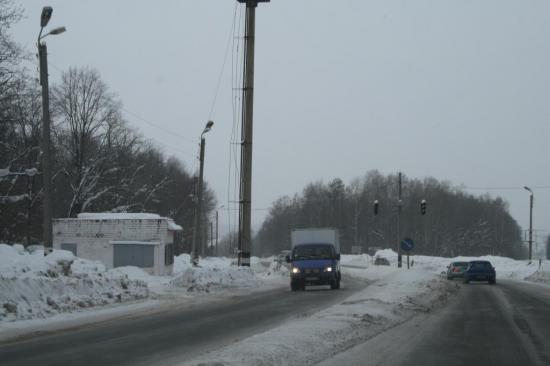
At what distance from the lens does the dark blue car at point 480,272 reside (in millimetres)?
44188

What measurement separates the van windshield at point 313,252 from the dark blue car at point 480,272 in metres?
15.9

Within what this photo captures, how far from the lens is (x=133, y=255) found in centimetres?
4509

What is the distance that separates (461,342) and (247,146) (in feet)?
91.1

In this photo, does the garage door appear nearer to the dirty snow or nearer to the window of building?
the window of building

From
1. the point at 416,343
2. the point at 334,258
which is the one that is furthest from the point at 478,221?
the point at 416,343

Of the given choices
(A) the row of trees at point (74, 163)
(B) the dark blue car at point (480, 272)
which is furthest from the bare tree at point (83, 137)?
(B) the dark blue car at point (480, 272)

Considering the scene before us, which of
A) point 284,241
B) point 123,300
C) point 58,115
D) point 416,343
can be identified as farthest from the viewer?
point 284,241

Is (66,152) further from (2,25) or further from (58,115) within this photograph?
(2,25)

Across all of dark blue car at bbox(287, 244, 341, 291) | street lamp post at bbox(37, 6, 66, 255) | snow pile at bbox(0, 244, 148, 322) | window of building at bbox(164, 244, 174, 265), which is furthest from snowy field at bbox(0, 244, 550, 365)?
window of building at bbox(164, 244, 174, 265)

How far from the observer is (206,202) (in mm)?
136750

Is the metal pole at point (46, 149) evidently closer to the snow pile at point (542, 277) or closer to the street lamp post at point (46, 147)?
the street lamp post at point (46, 147)

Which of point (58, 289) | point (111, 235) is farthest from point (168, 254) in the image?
point (58, 289)

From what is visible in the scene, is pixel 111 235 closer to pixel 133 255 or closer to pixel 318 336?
pixel 133 255

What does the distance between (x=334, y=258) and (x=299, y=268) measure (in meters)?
1.76
